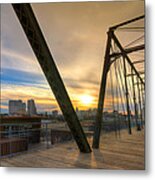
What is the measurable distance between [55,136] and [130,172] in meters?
0.76

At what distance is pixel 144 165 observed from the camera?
2506 millimetres

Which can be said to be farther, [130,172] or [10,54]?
[10,54]

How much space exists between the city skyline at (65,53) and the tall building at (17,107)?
0.05 meters

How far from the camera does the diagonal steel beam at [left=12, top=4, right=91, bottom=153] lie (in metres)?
2.68

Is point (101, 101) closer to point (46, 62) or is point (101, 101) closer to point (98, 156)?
point (98, 156)

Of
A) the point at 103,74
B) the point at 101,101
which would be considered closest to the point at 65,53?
the point at 103,74

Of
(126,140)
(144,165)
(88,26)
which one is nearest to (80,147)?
(126,140)

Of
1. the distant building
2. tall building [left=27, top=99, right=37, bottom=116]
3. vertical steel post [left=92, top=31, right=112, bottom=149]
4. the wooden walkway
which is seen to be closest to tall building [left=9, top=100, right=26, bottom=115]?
tall building [left=27, top=99, right=37, bottom=116]

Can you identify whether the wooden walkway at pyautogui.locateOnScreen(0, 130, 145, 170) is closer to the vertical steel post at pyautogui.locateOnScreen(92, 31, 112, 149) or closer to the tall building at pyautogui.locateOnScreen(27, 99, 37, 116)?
the vertical steel post at pyautogui.locateOnScreen(92, 31, 112, 149)

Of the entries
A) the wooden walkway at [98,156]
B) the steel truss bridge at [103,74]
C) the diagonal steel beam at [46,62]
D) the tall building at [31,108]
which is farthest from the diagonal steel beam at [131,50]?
the tall building at [31,108]

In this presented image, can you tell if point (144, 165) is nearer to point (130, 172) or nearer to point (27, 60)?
point (130, 172)

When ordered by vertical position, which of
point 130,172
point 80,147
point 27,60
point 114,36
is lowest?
point 130,172

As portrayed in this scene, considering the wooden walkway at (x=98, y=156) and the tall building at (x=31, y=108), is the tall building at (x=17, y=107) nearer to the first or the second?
the tall building at (x=31, y=108)

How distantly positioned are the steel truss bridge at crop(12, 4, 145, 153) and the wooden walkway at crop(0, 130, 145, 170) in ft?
0.25
